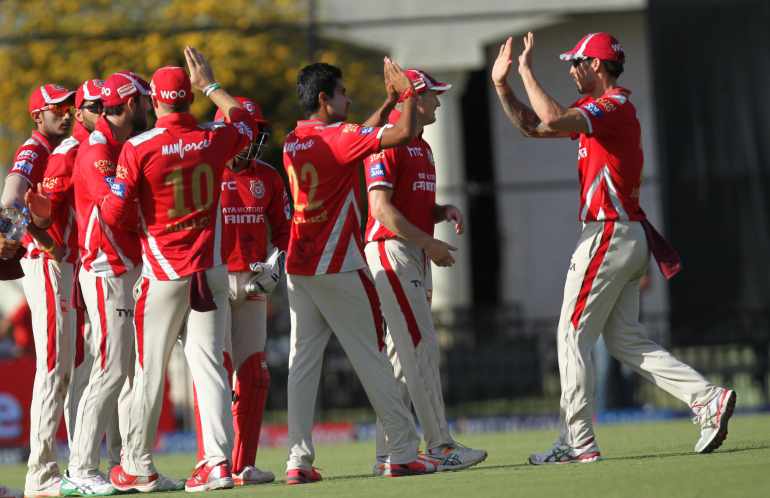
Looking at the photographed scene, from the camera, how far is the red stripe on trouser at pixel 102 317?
9.00m

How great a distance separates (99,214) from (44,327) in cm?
90

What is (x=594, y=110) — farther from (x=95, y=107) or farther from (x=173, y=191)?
(x=95, y=107)

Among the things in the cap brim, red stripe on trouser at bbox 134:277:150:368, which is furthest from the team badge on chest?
the cap brim

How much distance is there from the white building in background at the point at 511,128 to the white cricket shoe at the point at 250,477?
10273 mm

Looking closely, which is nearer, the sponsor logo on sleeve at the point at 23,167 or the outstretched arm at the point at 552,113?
the outstretched arm at the point at 552,113

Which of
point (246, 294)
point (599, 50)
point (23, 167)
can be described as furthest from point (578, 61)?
point (23, 167)

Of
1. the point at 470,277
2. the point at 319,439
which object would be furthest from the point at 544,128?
the point at 470,277

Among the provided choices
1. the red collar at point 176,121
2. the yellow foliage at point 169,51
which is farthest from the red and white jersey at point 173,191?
the yellow foliage at point 169,51

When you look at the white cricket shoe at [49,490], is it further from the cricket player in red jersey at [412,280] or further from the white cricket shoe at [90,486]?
the cricket player in red jersey at [412,280]

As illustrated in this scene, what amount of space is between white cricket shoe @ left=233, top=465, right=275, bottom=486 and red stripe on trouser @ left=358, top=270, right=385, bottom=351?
1155 millimetres

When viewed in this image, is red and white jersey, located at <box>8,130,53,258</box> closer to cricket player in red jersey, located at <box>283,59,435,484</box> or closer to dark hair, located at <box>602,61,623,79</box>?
cricket player in red jersey, located at <box>283,59,435,484</box>

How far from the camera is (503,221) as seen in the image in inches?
982

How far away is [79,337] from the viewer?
9641 millimetres

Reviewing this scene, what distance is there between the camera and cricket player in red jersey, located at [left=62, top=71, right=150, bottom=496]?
8.95 meters
